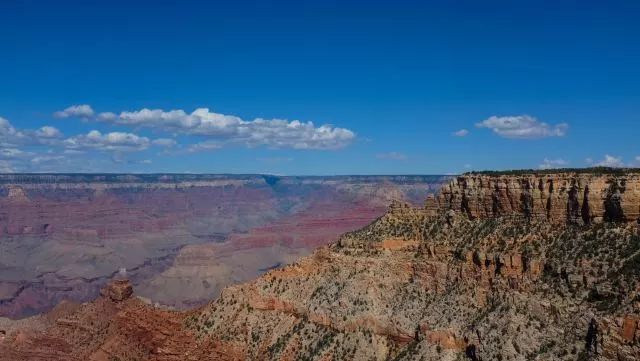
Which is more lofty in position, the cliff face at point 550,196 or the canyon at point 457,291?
the cliff face at point 550,196

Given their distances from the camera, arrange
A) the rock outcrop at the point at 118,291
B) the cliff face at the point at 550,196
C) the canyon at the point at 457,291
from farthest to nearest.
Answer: the rock outcrop at the point at 118,291 < the cliff face at the point at 550,196 < the canyon at the point at 457,291

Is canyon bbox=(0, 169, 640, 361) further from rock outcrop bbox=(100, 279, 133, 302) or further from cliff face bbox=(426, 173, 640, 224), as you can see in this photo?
rock outcrop bbox=(100, 279, 133, 302)

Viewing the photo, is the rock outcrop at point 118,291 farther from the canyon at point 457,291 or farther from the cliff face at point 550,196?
the cliff face at point 550,196

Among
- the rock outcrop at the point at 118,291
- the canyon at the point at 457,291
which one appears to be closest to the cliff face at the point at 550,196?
the canyon at the point at 457,291

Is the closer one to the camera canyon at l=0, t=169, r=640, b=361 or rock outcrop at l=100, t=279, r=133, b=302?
canyon at l=0, t=169, r=640, b=361

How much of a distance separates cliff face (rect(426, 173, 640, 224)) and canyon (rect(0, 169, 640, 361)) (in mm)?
124

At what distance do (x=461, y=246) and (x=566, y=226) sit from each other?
1075 cm

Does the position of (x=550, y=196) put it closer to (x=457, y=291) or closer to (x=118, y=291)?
(x=457, y=291)

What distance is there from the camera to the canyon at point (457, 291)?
5297 centimetres

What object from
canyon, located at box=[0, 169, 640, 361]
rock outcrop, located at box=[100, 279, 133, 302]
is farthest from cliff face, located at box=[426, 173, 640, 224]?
rock outcrop, located at box=[100, 279, 133, 302]

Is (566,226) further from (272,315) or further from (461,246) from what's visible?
(272,315)

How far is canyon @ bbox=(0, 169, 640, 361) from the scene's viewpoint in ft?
174

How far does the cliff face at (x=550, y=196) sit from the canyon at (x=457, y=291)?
0.12 metres

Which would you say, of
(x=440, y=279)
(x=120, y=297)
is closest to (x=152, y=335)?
(x=120, y=297)
